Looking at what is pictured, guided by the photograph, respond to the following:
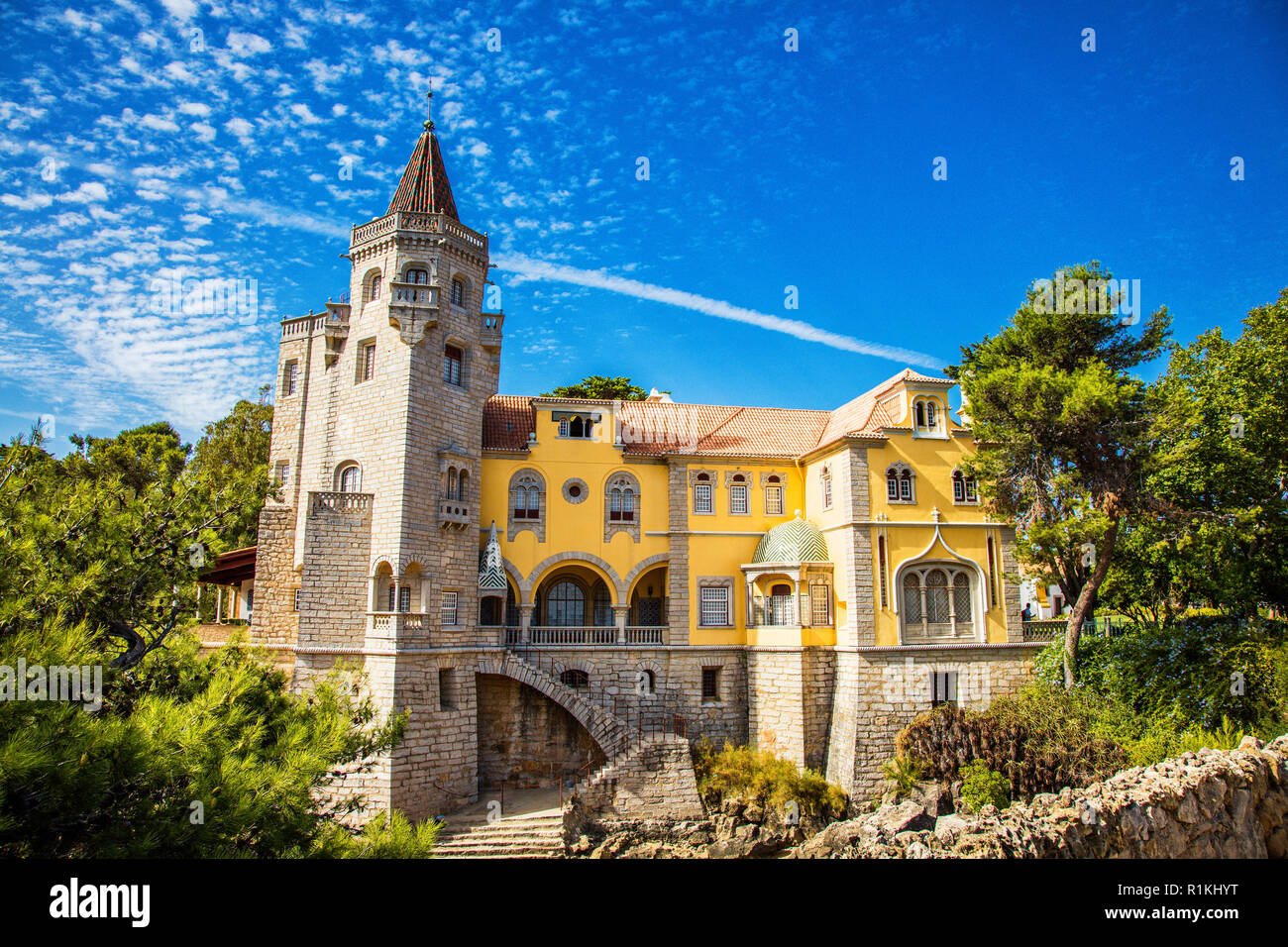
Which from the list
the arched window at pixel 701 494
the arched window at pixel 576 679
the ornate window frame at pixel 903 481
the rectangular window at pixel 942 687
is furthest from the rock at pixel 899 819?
the arched window at pixel 701 494

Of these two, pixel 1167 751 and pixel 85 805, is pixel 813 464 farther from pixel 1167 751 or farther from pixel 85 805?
pixel 85 805

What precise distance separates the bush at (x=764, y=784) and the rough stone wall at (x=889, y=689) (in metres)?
0.84

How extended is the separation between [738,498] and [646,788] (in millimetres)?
11694

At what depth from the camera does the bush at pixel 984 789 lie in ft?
78.5

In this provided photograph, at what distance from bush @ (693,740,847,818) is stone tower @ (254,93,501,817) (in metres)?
8.14

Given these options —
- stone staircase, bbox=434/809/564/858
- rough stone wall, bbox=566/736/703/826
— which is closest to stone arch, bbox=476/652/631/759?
rough stone wall, bbox=566/736/703/826

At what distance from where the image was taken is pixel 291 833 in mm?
9781

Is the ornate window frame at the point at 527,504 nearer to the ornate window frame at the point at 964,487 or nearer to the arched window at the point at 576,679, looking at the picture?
the arched window at the point at 576,679

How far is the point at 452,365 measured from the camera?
92.2 feet

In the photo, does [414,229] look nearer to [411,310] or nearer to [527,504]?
[411,310]

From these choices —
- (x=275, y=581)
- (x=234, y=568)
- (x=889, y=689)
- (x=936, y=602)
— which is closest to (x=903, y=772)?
(x=889, y=689)

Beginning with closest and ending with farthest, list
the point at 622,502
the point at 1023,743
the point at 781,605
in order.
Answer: the point at 1023,743
the point at 781,605
the point at 622,502
